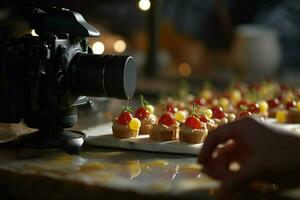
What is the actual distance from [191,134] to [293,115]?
40 centimetres

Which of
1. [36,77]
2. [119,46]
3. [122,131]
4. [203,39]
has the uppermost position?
[203,39]

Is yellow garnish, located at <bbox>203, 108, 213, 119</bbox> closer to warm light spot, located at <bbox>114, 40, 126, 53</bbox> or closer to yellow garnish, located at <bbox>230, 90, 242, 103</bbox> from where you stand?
yellow garnish, located at <bbox>230, 90, 242, 103</bbox>

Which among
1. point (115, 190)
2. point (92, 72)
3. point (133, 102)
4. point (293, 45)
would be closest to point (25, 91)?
point (92, 72)

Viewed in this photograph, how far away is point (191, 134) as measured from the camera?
133 centimetres

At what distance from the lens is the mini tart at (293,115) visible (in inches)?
62.9

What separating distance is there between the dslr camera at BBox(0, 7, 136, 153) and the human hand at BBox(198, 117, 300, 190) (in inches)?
10.7

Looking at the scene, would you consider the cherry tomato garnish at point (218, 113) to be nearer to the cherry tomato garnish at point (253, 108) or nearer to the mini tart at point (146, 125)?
the cherry tomato garnish at point (253, 108)

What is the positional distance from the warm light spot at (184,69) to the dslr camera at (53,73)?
2199mm

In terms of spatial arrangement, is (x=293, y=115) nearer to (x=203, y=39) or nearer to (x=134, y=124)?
(x=134, y=124)

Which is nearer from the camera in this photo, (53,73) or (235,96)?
(53,73)

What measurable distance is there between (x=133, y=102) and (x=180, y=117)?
0.78 metres

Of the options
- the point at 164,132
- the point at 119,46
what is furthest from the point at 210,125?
the point at 119,46

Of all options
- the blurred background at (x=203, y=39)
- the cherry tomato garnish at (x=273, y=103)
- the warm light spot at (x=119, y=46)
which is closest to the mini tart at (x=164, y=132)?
the cherry tomato garnish at (x=273, y=103)

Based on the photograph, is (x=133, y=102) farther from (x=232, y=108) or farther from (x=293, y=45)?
(x=293, y=45)
